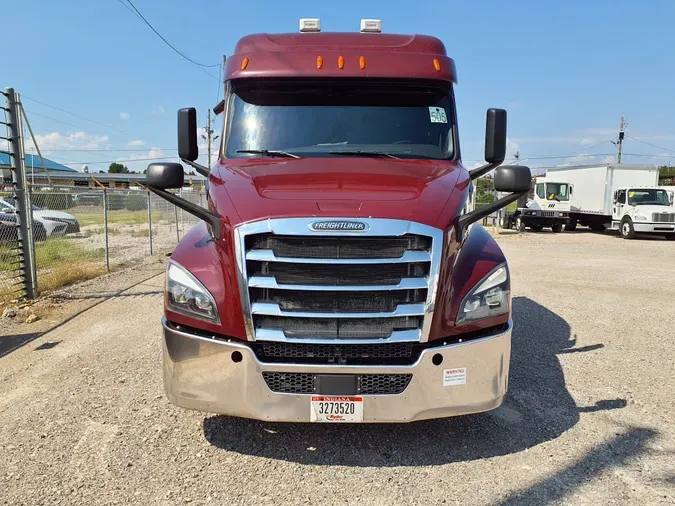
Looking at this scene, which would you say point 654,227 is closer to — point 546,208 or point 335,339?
point 546,208

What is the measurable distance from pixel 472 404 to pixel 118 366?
11.3ft

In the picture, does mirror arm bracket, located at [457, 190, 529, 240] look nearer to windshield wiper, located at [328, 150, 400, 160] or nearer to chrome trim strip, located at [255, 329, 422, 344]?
chrome trim strip, located at [255, 329, 422, 344]

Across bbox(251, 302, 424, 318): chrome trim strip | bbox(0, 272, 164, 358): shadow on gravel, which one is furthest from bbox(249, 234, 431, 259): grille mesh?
bbox(0, 272, 164, 358): shadow on gravel

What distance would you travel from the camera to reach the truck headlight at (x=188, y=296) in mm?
3084

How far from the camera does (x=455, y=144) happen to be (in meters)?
4.36

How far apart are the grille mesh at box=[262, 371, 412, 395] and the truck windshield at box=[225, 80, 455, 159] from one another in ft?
6.05

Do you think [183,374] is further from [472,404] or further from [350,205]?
[472,404]

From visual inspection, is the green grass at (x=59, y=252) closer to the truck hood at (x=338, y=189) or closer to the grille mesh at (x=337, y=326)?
the truck hood at (x=338, y=189)

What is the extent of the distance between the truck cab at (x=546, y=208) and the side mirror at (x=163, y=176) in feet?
86.1

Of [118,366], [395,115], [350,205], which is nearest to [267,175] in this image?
[350,205]

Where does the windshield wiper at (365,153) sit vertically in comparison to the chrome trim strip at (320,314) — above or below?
above

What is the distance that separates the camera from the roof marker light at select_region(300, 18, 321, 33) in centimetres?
494

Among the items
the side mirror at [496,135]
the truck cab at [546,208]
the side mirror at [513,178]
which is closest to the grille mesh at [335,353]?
the side mirror at [513,178]

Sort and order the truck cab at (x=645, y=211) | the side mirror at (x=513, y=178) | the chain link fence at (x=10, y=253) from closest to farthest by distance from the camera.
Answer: the side mirror at (x=513, y=178)
the chain link fence at (x=10, y=253)
the truck cab at (x=645, y=211)
